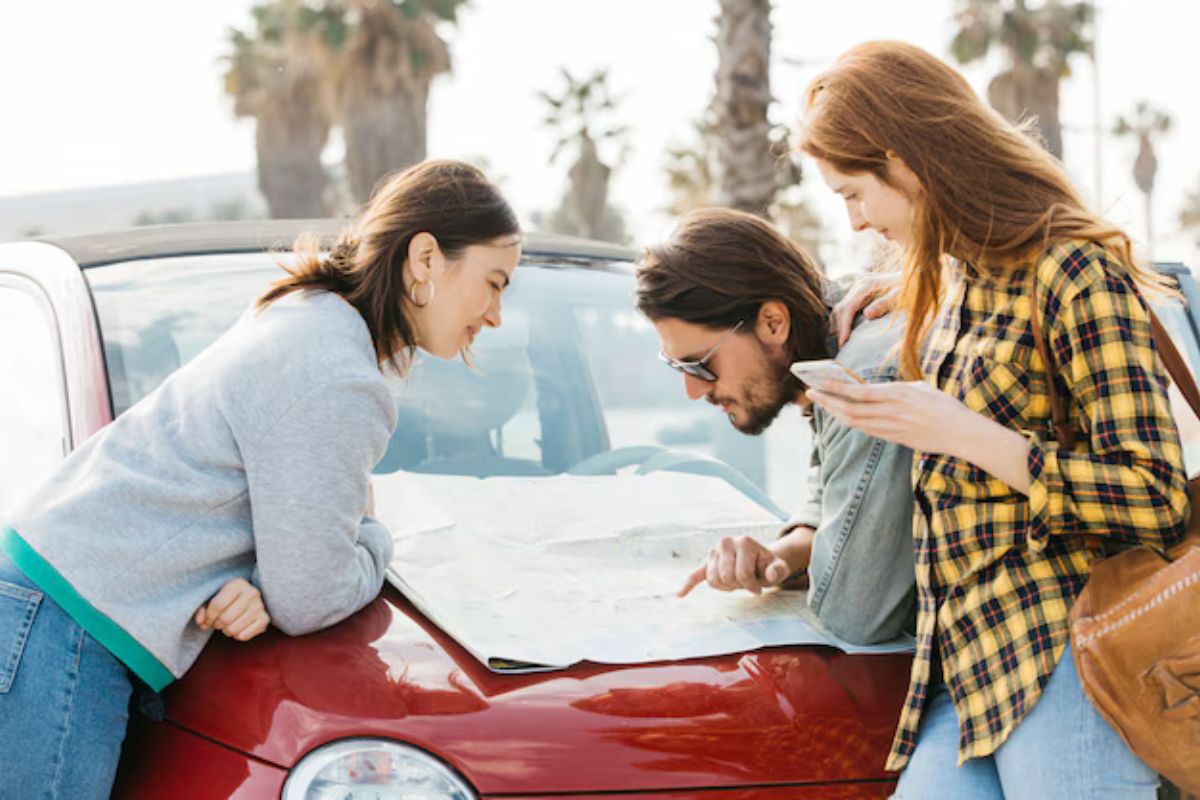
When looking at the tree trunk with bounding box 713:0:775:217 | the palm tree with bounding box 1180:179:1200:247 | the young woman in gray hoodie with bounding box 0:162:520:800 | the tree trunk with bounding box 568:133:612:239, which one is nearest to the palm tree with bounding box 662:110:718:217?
the tree trunk with bounding box 568:133:612:239

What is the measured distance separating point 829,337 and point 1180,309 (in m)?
0.81

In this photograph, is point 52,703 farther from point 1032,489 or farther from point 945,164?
point 945,164

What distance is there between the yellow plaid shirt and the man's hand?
16.0 inches

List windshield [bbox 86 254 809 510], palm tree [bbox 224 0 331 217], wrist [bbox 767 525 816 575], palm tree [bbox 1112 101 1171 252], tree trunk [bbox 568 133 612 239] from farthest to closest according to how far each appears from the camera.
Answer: palm tree [bbox 1112 101 1171 252]
tree trunk [bbox 568 133 612 239]
palm tree [bbox 224 0 331 217]
windshield [bbox 86 254 809 510]
wrist [bbox 767 525 816 575]

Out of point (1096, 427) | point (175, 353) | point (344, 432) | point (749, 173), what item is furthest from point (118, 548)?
point (749, 173)

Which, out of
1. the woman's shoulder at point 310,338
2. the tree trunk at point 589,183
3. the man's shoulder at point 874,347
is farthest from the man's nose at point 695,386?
the tree trunk at point 589,183

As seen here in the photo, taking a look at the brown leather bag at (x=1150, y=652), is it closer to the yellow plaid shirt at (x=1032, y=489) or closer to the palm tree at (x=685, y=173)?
the yellow plaid shirt at (x=1032, y=489)

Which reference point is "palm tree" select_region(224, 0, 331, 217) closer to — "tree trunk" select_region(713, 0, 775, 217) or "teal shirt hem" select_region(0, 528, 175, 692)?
"tree trunk" select_region(713, 0, 775, 217)

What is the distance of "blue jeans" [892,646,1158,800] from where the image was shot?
1931mm

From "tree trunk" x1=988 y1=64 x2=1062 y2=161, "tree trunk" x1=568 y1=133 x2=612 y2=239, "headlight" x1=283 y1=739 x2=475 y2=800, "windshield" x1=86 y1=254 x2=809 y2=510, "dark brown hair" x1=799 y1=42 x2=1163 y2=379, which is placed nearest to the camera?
"headlight" x1=283 y1=739 x2=475 y2=800

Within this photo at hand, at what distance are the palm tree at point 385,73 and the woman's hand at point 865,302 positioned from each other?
66.5 feet

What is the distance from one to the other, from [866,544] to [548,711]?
0.65m

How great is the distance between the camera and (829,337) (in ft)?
8.92

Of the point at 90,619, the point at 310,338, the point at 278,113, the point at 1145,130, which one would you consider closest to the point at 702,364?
the point at 310,338
